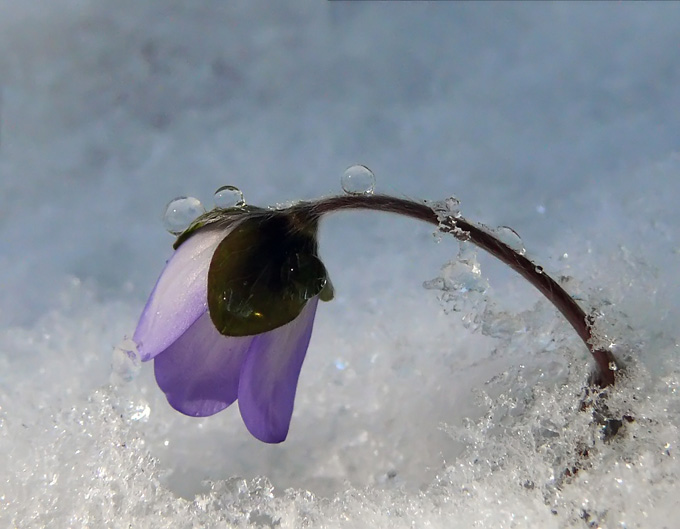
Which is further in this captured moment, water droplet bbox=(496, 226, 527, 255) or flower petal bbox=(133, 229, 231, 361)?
water droplet bbox=(496, 226, 527, 255)

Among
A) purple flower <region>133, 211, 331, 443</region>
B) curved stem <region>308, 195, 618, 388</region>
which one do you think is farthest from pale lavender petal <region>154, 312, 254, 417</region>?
curved stem <region>308, 195, 618, 388</region>

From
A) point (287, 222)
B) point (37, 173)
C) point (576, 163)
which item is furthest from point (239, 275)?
point (37, 173)

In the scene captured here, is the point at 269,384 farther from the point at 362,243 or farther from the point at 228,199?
the point at 362,243

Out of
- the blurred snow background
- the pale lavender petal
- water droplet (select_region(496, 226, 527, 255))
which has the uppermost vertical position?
water droplet (select_region(496, 226, 527, 255))

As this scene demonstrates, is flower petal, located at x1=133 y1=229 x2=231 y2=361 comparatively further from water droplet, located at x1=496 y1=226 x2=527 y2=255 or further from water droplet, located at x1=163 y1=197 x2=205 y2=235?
water droplet, located at x1=496 y1=226 x2=527 y2=255

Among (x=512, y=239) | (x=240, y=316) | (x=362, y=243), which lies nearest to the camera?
(x=240, y=316)

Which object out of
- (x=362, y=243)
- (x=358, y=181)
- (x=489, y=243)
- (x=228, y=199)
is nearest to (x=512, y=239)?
(x=489, y=243)
